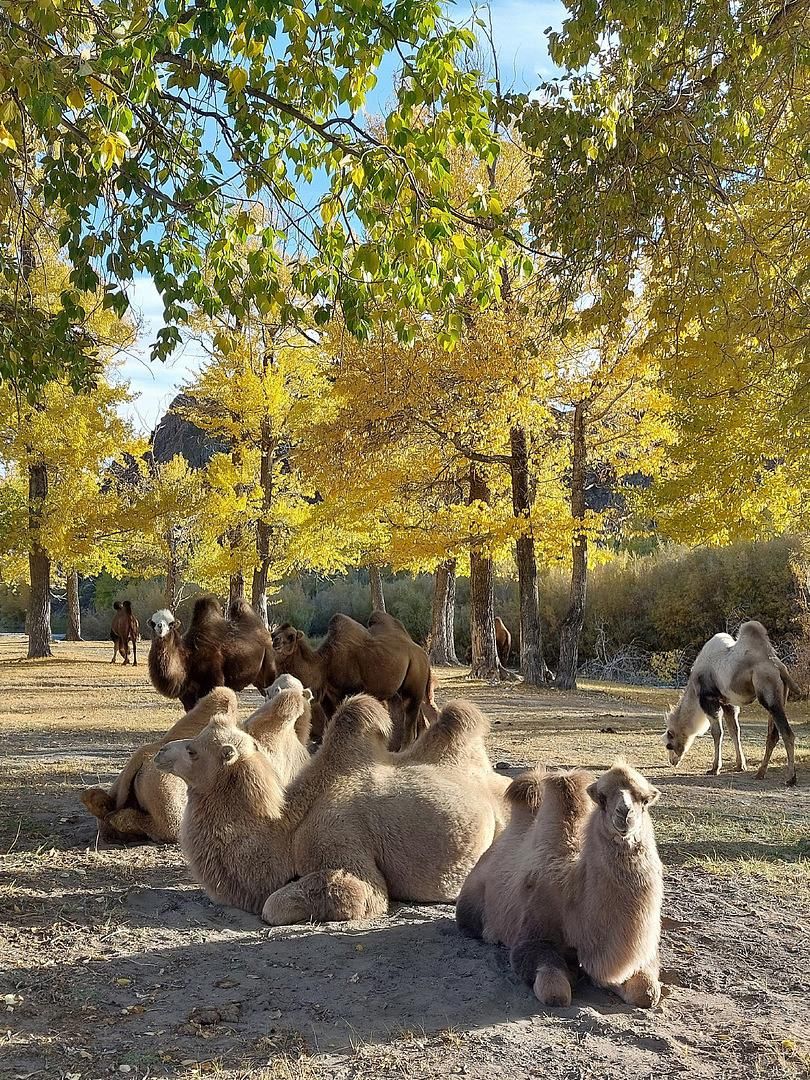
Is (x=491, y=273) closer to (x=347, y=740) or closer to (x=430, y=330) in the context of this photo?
(x=347, y=740)

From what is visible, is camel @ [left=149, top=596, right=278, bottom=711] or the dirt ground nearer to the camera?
the dirt ground

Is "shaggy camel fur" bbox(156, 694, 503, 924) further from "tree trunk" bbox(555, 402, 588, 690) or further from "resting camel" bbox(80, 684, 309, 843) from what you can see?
"tree trunk" bbox(555, 402, 588, 690)

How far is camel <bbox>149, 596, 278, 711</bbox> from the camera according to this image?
11.1 meters

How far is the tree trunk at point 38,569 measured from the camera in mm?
24156

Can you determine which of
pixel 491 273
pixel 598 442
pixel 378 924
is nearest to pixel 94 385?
pixel 491 273

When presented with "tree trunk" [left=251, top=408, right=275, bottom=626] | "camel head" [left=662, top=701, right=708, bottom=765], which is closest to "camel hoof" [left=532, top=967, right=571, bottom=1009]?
"camel head" [left=662, top=701, right=708, bottom=765]

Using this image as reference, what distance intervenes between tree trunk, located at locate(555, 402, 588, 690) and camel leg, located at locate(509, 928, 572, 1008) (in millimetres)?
15978

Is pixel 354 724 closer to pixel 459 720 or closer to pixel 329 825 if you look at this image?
pixel 329 825

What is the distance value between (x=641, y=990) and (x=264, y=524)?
74.0 feet

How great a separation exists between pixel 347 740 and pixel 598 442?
15.3 m

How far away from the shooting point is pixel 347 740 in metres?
5.79

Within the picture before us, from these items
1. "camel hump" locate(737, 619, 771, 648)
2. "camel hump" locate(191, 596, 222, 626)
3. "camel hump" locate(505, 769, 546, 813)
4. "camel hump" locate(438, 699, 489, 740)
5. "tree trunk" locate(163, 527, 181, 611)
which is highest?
"tree trunk" locate(163, 527, 181, 611)

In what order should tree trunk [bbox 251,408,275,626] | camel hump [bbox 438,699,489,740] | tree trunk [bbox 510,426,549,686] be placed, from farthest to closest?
tree trunk [bbox 251,408,275,626] < tree trunk [bbox 510,426,549,686] < camel hump [bbox 438,699,489,740]

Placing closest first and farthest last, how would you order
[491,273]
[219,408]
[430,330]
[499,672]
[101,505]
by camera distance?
1. [491,273]
2. [430,330]
3. [499,672]
4. [101,505]
5. [219,408]
